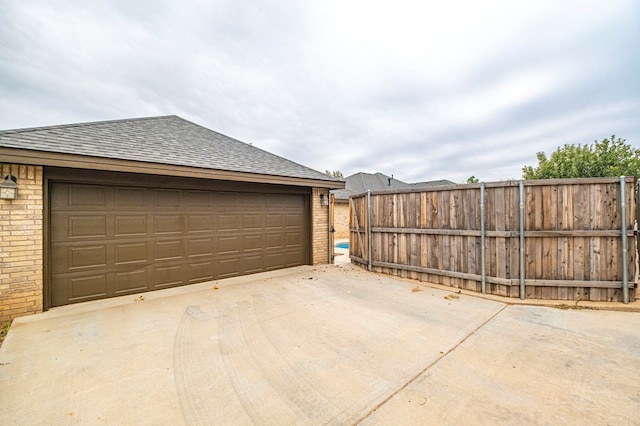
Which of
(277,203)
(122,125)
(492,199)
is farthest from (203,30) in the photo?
(492,199)

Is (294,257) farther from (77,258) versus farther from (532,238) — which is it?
(532,238)

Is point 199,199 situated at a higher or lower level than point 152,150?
lower

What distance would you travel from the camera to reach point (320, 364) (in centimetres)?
250

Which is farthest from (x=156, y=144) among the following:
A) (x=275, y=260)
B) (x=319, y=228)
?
(x=319, y=228)

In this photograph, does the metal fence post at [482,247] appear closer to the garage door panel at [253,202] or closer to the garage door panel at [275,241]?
the garage door panel at [275,241]

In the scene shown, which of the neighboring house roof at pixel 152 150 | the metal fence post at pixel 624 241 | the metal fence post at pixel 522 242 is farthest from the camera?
the metal fence post at pixel 522 242

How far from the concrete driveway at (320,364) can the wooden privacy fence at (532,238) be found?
58 centimetres

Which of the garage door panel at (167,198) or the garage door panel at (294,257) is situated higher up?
the garage door panel at (167,198)

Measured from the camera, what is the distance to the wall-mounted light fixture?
11.7ft

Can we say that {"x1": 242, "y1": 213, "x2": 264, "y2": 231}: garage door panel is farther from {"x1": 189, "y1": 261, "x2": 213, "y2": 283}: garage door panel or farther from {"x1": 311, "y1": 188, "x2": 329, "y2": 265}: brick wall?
{"x1": 311, "y1": 188, "x2": 329, "y2": 265}: brick wall

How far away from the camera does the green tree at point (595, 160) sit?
18228 mm

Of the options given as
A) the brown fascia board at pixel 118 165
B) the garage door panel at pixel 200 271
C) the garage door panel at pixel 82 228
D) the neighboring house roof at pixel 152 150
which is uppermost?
the neighboring house roof at pixel 152 150

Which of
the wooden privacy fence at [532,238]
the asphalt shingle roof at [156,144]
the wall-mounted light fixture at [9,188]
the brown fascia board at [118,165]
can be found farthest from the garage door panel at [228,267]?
the wooden privacy fence at [532,238]

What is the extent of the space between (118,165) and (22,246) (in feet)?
5.83
